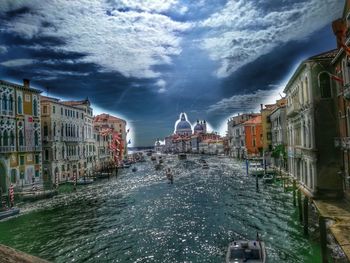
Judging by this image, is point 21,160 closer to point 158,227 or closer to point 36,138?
point 36,138

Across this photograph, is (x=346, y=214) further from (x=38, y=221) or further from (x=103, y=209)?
(x=38, y=221)

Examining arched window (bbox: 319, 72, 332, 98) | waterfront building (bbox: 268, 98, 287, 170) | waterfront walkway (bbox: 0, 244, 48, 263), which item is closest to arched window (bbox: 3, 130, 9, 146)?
arched window (bbox: 319, 72, 332, 98)

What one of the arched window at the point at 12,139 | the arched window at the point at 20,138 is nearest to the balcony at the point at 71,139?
the arched window at the point at 20,138

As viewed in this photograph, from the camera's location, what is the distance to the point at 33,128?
44.3 meters

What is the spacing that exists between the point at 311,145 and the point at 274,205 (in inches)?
251

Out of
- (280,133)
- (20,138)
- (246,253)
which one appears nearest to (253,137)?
(280,133)

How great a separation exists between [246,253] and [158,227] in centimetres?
1057

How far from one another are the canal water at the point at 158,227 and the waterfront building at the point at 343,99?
19.4ft

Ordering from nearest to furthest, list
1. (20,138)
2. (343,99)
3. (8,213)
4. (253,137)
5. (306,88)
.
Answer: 1. (343,99)
2. (8,213)
3. (306,88)
4. (20,138)
5. (253,137)

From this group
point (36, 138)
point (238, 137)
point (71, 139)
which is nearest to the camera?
point (36, 138)

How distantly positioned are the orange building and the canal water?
161ft

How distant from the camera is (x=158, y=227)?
81.8ft

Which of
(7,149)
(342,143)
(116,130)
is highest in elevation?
(116,130)

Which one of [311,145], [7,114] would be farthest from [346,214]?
[7,114]
